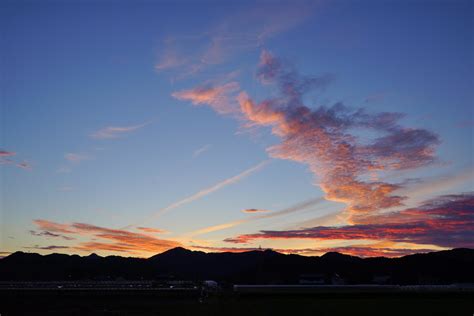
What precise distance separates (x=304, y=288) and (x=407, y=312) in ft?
232

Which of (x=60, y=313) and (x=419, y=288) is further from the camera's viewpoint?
(x=419, y=288)

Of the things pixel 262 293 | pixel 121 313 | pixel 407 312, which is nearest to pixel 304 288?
pixel 262 293

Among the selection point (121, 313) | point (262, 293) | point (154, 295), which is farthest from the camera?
point (262, 293)

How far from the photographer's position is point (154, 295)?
110 metres

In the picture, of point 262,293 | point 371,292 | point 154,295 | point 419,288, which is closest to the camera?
point 154,295

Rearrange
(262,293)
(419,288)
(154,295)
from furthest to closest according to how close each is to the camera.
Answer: (419,288) < (262,293) < (154,295)

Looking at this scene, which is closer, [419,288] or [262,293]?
[262,293]

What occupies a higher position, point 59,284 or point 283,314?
point 59,284

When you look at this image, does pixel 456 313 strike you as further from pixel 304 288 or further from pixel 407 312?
pixel 304 288

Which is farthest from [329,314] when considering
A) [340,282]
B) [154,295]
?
[340,282]

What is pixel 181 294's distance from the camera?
114812 mm

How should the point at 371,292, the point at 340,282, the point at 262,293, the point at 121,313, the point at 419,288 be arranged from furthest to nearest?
the point at 340,282
the point at 419,288
the point at 371,292
the point at 262,293
the point at 121,313

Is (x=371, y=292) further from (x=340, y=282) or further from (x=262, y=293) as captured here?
(x=340, y=282)

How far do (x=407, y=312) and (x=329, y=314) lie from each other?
40.7 feet
